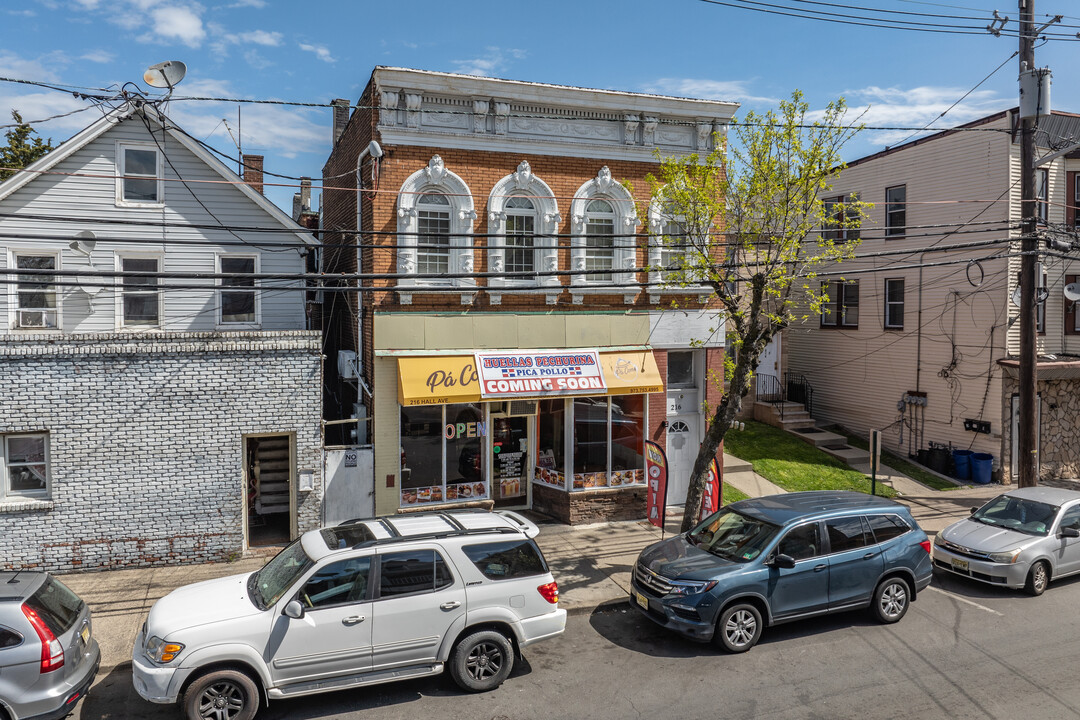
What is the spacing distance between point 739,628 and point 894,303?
52.0ft

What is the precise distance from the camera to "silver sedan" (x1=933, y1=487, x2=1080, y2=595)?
11.5 m

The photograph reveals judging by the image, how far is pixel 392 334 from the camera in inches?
541

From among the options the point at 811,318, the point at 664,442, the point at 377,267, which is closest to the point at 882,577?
the point at 664,442

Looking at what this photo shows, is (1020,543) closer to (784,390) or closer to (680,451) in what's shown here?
(680,451)

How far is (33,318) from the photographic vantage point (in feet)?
42.2

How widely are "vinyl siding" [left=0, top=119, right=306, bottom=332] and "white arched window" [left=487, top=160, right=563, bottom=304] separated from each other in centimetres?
390

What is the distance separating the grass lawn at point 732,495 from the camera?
16375 mm

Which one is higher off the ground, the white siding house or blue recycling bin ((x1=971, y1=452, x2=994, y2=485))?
the white siding house

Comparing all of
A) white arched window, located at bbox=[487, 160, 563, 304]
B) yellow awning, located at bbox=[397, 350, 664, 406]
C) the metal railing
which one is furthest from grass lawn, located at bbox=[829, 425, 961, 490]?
white arched window, located at bbox=[487, 160, 563, 304]

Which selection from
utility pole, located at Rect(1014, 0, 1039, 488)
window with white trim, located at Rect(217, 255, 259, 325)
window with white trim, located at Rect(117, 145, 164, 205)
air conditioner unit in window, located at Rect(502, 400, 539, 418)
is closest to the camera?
window with white trim, located at Rect(117, 145, 164, 205)

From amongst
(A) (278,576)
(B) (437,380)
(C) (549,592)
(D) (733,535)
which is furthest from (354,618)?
(B) (437,380)

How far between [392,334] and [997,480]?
1643 cm

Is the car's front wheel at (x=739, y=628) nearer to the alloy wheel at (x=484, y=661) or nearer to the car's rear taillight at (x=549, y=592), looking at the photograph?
the car's rear taillight at (x=549, y=592)

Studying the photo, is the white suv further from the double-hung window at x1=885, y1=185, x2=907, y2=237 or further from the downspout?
the double-hung window at x1=885, y1=185, x2=907, y2=237
